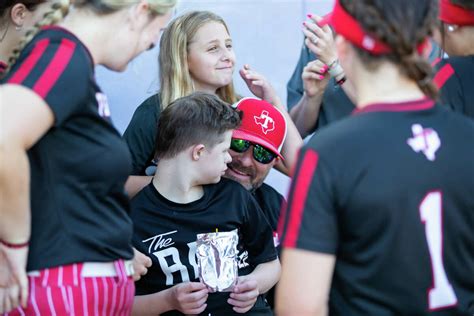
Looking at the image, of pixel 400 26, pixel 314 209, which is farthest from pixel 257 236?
pixel 400 26

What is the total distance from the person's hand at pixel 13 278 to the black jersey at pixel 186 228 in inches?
36.5

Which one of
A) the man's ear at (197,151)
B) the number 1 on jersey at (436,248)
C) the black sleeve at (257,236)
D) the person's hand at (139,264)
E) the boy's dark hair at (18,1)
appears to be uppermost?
the boy's dark hair at (18,1)

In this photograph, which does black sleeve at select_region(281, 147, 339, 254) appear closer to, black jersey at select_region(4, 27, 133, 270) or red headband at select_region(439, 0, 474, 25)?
black jersey at select_region(4, 27, 133, 270)

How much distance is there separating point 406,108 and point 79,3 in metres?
0.95

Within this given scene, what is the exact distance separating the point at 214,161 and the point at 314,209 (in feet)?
4.48

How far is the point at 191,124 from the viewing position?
11.0ft

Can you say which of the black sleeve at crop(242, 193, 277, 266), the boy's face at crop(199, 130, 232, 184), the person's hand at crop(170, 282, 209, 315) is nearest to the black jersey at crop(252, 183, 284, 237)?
the black sleeve at crop(242, 193, 277, 266)

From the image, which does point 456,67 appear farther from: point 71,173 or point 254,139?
point 71,173

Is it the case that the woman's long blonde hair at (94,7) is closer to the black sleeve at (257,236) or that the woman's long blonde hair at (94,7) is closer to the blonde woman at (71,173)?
the blonde woman at (71,173)

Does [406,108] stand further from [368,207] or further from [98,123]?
[98,123]

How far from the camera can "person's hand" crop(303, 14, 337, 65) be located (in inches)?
140

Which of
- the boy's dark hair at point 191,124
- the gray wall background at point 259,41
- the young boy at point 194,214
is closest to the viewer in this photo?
the young boy at point 194,214

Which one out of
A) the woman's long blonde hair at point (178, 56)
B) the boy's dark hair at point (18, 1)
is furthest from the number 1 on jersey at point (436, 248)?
the woman's long blonde hair at point (178, 56)

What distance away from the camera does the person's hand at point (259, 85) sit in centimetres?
381
